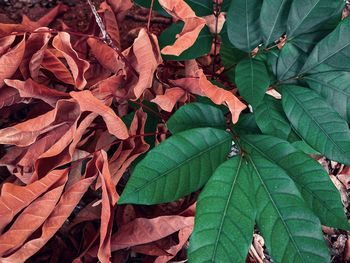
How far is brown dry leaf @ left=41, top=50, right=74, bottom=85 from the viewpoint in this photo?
792 mm

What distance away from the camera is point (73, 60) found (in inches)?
27.5

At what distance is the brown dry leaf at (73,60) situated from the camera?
696 millimetres

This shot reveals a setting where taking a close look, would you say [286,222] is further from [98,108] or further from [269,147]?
[98,108]

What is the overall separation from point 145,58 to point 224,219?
285 mm

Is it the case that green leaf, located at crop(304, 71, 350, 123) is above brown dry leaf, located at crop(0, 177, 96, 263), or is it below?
above

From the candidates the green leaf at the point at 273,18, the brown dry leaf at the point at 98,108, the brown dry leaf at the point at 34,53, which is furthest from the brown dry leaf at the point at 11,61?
the green leaf at the point at 273,18

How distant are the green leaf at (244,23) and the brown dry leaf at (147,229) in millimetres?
304

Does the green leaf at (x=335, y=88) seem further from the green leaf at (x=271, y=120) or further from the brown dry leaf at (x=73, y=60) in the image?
the brown dry leaf at (x=73, y=60)

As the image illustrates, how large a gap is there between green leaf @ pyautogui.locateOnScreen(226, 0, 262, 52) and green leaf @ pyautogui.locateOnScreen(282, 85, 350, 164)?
10 centimetres

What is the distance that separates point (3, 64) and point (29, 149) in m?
0.15

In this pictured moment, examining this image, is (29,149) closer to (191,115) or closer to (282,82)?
(191,115)

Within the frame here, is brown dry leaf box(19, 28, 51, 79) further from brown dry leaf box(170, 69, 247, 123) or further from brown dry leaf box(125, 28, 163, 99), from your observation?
brown dry leaf box(170, 69, 247, 123)

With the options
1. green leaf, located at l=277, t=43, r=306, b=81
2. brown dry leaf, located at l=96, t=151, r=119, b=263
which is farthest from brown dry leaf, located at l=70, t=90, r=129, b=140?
green leaf, located at l=277, t=43, r=306, b=81

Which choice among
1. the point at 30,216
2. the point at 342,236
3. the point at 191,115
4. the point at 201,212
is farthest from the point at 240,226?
the point at 342,236
